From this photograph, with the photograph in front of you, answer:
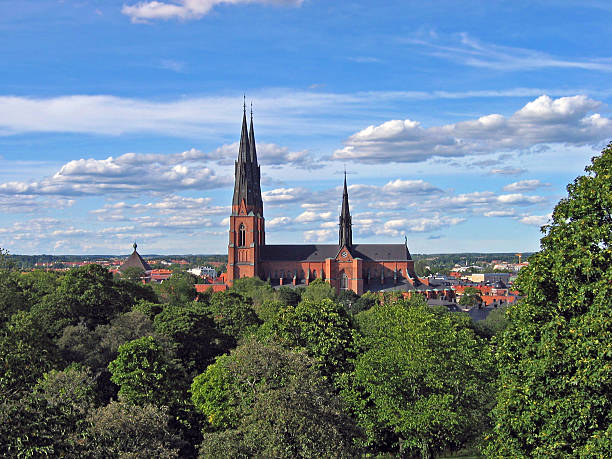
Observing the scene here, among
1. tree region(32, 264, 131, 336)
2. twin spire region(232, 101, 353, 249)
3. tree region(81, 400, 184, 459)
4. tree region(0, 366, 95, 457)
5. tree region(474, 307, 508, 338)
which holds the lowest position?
tree region(474, 307, 508, 338)

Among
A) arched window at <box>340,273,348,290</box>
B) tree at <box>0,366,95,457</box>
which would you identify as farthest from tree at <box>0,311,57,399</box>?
arched window at <box>340,273,348,290</box>

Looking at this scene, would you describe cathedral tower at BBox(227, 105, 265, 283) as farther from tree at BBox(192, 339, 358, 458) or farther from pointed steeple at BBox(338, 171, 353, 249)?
tree at BBox(192, 339, 358, 458)

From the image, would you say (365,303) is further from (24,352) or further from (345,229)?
(24,352)

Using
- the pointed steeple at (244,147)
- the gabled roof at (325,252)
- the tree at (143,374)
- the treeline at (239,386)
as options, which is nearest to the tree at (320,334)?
the treeline at (239,386)

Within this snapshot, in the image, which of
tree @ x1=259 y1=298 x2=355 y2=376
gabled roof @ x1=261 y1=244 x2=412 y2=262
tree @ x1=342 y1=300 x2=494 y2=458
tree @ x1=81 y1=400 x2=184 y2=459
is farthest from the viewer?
gabled roof @ x1=261 y1=244 x2=412 y2=262

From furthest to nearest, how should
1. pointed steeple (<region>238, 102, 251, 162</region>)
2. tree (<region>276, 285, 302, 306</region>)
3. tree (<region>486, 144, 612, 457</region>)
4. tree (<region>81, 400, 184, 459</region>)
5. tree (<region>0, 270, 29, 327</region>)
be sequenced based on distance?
pointed steeple (<region>238, 102, 251, 162</region>) → tree (<region>276, 285, 302, 306</region>) → tree (<region>0, 270, 29, 327</region>) → tree (<region>81, 400, 184, 459</region>) → tree (<region>486, 144, 612, 457</region>)

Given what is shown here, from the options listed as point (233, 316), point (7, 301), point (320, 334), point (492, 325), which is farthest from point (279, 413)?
point (492, 325)

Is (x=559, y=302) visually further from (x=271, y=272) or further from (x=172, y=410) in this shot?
(x=271, y=272)
